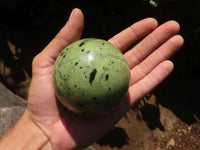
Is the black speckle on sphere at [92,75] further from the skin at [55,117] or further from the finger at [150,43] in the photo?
the finger at [150,43]

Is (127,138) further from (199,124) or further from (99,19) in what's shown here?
(99,19)

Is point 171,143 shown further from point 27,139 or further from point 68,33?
point 68,33

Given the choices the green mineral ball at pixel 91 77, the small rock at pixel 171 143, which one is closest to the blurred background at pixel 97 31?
the small rock at pixel 171 143

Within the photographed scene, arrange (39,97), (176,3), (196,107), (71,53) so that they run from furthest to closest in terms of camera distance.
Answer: (196,107) < (176,3) < (39,97) < (71,53)

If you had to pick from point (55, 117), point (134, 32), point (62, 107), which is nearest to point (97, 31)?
point (134, 32)

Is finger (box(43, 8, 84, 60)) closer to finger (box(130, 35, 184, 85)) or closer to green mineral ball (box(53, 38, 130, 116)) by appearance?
green mineral ball (box(53, 38, 130, 116))

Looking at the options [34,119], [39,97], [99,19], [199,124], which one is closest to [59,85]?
[39,97]
